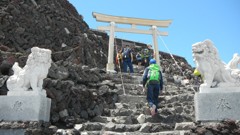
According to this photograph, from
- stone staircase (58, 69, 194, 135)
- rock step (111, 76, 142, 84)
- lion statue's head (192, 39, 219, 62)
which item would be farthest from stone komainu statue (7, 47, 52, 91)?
rock step (111, 76, 142, 84)

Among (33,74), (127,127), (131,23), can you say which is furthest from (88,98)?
(131,23)

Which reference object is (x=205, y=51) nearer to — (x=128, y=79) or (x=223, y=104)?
(x=223, y=104)

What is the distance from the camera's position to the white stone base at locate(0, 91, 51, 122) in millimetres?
5812

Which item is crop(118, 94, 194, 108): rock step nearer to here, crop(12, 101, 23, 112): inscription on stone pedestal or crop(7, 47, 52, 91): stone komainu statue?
crop(7, 47, 52, 91): stone komainu statue

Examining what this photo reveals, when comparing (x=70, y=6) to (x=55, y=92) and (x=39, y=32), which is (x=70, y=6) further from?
(x=55, y=92)

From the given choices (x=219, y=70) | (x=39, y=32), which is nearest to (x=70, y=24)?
(x=39, y=32)

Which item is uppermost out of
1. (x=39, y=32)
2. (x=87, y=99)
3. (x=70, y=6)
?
(x=70, y=6)

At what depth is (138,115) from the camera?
25.8 feet

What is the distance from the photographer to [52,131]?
234 inches

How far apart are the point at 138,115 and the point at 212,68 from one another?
308 cm

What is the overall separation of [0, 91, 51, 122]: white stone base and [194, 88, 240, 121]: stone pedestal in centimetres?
301

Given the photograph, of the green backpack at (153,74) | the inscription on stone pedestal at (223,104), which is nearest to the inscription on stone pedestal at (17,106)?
the green backpack at (153,74)

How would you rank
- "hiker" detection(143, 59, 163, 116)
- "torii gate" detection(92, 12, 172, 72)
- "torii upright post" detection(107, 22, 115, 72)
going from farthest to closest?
"torii gate" detection(92, 12, 172, 72), "torii upright post" detection(107, 22, 115, 72), "hiker" detection(143, 59, 163, 116)

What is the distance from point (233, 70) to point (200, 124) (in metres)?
1.17
